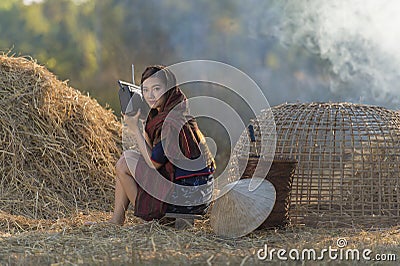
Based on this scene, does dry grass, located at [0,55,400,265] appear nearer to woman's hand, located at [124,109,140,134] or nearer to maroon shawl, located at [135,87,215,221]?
maroon shawl, located at [135,87,215,221]

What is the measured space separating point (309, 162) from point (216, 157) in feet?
8.57

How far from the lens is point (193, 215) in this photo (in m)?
3.93

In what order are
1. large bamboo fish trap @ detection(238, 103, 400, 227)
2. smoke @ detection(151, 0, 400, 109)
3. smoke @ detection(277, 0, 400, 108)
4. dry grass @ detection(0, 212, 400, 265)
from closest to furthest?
dry grass @ detection(0, 212, 400, 265), large bamboo fish trap @ detection(238, 103, 400, 227), smoke @ detection(277, 0, 400, 108), smoke @ detection(151, 0, 400, 109)

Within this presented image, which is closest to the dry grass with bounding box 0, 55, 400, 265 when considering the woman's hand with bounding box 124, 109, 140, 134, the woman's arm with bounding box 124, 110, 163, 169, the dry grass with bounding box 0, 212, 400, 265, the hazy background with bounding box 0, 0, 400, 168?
the dry grass with bounding box 0, 212, 400, 265

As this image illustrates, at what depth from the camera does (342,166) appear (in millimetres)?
4293

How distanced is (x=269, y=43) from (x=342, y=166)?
2.93 m

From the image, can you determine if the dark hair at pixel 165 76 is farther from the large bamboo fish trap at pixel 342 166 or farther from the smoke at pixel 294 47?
the smoke at pixel 294 47

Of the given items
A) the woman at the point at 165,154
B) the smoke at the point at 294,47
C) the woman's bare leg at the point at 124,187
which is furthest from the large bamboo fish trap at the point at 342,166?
the smoke at the point at 294,47

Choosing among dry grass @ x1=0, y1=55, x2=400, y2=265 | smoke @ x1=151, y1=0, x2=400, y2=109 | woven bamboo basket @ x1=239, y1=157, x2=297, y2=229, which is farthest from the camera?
smoke @ x1=151, y1=0, x2=400, y2=109

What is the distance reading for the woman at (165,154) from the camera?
3.81 m

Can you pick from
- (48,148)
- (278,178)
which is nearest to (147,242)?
(278,178)

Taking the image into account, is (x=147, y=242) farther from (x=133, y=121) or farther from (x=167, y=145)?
(x=133, y=121)

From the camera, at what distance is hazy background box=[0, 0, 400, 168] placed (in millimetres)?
6805

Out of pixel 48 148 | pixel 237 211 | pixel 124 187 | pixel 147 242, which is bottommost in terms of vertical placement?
pixel 147 242
